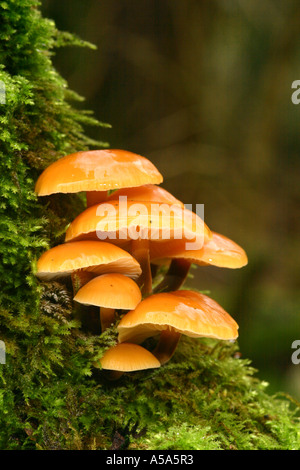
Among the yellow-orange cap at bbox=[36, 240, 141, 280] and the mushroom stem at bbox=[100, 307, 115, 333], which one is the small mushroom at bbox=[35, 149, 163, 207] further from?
the mushroom stem at bbox=[100, 307, 115, 333]

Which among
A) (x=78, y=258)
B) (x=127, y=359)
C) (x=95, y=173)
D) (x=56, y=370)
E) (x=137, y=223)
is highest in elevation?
(x=95, y=173)

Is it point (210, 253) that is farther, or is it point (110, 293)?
point (210, 253)

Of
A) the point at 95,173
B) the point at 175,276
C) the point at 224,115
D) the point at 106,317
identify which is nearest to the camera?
the point at 95,173

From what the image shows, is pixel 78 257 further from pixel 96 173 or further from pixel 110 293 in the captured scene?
pixel 96 173

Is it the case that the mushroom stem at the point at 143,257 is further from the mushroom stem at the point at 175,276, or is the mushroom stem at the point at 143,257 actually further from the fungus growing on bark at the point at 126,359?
the fungus growing on bark at the point at 126,359

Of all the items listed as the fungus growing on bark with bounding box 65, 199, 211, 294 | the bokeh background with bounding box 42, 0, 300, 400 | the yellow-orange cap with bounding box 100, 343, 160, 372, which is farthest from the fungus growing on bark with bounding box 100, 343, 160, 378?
the bokeh background with bounding box 42, 0, 300, 400

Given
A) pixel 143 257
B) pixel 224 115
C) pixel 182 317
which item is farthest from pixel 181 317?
pixel 224 115
